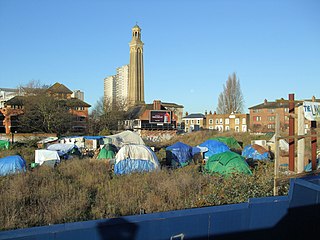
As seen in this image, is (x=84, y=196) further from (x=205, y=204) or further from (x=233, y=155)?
(x=233, y=155)

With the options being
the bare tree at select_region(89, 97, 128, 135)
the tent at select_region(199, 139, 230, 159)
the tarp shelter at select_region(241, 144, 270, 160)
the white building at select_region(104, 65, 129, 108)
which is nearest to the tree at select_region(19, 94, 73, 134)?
the bare tree at select_region(89, 97, 128, 135)

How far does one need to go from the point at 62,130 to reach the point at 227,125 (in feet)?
118

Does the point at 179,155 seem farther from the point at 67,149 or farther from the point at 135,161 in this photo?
the point at 67,149

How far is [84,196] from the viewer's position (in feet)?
28.7

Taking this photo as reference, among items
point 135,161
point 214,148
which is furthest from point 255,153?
point 135,161

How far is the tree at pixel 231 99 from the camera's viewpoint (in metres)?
52.8

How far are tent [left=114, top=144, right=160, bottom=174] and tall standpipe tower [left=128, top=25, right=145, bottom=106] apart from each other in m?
84.8

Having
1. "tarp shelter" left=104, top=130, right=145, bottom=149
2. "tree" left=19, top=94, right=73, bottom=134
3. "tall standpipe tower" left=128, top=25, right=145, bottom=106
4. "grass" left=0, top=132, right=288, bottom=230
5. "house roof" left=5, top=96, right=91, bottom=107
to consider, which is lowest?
"grass" left=0, top=132, right=288, bottom=230

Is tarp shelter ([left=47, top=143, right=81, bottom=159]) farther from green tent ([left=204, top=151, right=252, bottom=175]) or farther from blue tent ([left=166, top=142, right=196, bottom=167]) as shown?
green tent ([left=204, top=151, right=252, bottom=175])

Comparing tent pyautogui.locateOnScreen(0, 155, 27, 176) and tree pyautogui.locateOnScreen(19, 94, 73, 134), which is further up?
tree pyautogui.locateOnScreen(19, 94, 73, 134)

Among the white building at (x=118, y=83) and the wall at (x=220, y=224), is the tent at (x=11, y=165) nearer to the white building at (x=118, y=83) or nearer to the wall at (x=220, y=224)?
the wall at (x=220, y=224)

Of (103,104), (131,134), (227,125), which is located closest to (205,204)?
(131,134)

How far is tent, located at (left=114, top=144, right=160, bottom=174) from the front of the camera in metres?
14.5

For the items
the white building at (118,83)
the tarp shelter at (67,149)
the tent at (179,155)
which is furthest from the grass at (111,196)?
the white building at (118,83)
